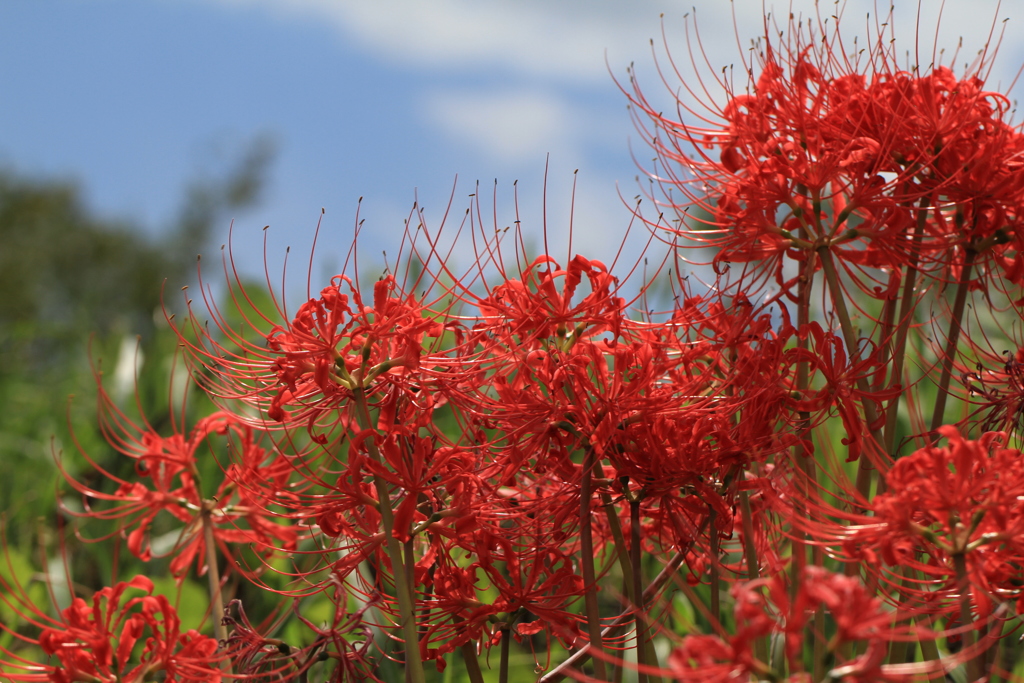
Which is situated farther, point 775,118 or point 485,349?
point 775,118

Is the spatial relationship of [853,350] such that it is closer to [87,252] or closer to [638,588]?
[638,588]

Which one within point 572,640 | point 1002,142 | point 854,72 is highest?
point 854,72

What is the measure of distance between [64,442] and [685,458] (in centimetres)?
385

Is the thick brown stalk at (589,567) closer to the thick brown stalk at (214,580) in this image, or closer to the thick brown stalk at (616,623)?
the thick brown stalk at (616,623)

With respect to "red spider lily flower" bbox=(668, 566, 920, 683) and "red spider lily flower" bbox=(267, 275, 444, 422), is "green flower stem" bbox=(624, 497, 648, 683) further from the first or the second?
"red spider lily flower" bbox=(668, 566, 920, 683)

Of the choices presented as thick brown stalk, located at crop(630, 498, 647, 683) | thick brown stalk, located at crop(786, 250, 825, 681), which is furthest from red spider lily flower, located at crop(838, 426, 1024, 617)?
thick brown stalk, located at crop(630, 498, 647, 683)

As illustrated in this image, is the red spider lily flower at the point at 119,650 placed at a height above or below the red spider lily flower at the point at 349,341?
below

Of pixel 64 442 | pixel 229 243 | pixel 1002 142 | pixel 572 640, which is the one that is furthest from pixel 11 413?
pixel 1002 142

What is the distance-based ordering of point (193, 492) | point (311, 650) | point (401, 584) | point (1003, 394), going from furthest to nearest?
point (193, 492) < point (1003, 394) < point (311, 650) < point (401, 584)

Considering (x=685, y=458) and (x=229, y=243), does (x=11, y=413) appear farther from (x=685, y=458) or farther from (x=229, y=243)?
(x=685, y=458)

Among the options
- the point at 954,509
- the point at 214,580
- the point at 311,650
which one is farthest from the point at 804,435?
the point at 214,580

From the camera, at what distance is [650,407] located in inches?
56.4

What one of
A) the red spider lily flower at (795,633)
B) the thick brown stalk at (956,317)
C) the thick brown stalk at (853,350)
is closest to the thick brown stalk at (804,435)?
the thick brown stalk at (853,350)

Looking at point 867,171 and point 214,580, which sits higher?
point 867,171
